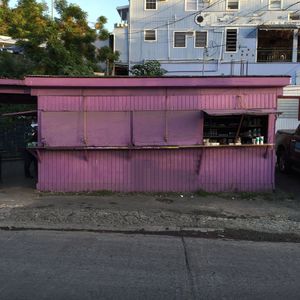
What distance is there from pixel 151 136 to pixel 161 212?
8.56 feet

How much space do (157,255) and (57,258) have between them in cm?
137

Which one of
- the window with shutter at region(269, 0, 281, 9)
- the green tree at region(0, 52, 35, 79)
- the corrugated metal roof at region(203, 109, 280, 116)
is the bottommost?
the corrugated metal roof at region(203, 109, 280, 116)

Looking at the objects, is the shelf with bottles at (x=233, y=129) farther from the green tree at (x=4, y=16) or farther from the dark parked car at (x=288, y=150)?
the green tree at (x=4, y=16)

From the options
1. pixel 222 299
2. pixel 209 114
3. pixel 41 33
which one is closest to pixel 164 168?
pixel 209 114

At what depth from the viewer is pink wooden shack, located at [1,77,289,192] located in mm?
11547

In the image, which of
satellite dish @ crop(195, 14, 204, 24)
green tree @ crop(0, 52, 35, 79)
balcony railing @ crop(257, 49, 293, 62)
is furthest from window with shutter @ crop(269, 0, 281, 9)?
green tree @ crop(0, 52, 35, 79)

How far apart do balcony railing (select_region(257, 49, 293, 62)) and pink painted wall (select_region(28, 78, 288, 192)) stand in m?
23.5

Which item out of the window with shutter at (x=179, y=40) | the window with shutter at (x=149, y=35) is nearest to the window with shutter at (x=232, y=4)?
the window with shutter at (x=179, y=40)

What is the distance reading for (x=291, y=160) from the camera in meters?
14.4

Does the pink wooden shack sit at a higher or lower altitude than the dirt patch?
higher

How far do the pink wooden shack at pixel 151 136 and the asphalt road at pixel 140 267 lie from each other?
12.5ft

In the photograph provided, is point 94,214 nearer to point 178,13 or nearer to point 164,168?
point 164,168

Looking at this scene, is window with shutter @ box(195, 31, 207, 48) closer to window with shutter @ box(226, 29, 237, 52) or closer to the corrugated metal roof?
window with shutter @ box(226, 29, 237, 52)

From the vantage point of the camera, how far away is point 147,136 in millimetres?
11680
